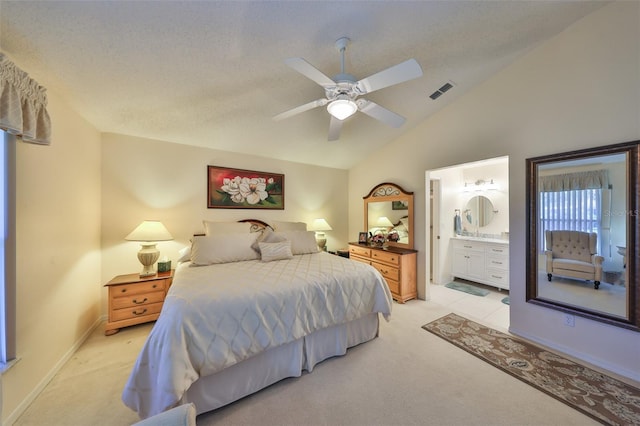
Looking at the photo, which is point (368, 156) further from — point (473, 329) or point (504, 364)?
point (504, 364)

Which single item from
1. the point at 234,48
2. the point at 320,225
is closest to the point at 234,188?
the point at 320,225

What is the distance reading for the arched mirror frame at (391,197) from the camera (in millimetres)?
3691

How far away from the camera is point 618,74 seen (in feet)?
6.37

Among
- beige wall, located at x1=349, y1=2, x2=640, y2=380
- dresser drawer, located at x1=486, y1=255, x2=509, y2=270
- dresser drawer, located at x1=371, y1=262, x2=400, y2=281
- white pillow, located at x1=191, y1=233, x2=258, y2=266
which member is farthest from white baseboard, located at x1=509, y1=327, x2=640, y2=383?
white pillow, located at x1=191, y1=233, x2=258, y2=266

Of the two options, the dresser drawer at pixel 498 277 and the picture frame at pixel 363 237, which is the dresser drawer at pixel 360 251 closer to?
the picture frame at pixel 363 237

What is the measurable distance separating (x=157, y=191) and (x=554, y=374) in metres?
4.73

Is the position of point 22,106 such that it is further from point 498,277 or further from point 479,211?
point 479,211

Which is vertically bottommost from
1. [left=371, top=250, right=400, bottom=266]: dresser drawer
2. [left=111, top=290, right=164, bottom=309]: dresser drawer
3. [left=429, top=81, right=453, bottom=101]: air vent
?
[left=111, top=290, right=164, bottom=309]: dresser drawer

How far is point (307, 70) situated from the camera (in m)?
1.55

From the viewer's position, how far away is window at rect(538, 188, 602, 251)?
210 centimetres

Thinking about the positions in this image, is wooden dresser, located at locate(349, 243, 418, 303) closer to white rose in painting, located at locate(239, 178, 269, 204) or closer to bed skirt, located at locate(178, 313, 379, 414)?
bed skirt, located at locate(178, 313, 379, 414)

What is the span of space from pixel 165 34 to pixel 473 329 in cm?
409

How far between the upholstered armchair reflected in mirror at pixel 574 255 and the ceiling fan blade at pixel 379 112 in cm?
201

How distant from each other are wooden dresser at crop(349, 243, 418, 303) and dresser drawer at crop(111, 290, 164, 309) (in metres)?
3.11
